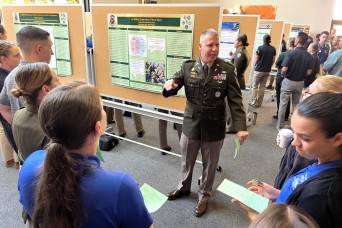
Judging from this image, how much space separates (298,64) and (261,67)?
1253 millimetres

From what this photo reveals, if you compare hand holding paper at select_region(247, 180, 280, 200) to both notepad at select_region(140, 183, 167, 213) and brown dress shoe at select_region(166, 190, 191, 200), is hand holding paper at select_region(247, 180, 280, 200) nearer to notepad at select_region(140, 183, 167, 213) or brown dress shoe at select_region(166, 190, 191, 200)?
notepad at select_region(140, 183, 167, 213)

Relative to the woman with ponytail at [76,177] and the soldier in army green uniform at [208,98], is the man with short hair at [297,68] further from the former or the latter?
the woman with ponytail at [76,177]

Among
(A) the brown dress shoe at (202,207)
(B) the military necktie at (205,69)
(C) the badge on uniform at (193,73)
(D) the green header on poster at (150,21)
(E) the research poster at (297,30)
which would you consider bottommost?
(A) the brown dress shoe at (202,207)

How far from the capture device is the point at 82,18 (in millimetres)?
2873

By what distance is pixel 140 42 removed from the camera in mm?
2564

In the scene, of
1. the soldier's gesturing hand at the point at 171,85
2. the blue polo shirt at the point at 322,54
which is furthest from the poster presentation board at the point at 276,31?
the soldier's gesturing hand at the point at 171,85

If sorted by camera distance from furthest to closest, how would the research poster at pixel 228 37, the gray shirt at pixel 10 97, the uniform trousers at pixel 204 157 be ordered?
1. the research poster at pixel 228 37
2. the uniform trousers at pixel 204 157
3. the gray shirt at pixel 10 97

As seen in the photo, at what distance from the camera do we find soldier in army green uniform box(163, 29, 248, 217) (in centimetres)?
198

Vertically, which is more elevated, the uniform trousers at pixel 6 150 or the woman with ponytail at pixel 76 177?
the woman with ponytail at pixel 76 177

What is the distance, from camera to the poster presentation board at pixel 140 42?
2189mm

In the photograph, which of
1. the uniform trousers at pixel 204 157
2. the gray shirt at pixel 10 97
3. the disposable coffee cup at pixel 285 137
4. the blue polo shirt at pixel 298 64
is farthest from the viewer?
the blue polo shirt at pixel 298 64

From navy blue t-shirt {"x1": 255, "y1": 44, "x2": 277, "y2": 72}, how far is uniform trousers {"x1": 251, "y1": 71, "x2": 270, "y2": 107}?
0.40ft

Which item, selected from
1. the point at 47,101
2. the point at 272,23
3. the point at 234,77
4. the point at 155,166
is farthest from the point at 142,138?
the point at 272,23

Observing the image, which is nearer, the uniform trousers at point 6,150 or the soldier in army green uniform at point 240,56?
the uniform trousers at point 6,150
